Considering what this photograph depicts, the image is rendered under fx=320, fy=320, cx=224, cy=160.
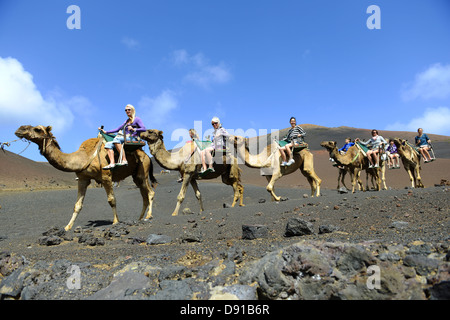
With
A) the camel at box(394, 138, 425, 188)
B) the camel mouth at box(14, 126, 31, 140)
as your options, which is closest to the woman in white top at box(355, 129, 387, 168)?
the camel at box(394, 138, 425, 188)

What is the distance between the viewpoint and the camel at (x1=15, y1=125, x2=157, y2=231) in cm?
917

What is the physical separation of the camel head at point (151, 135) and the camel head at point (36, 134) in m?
2.71

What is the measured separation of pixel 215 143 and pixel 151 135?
7.39ft

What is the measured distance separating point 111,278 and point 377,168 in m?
14.0

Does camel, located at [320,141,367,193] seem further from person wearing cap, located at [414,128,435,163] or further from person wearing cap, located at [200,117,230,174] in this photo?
person wearing cap, located at [200,117,230,174]

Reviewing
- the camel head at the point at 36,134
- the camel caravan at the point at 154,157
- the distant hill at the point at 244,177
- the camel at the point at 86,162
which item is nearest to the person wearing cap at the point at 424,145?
the camel caravan at the point at 154,157

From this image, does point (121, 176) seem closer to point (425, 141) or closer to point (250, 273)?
point (250, 273)

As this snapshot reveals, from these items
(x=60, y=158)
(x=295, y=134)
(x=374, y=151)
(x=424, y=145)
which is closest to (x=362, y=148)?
(x=374, y=151)

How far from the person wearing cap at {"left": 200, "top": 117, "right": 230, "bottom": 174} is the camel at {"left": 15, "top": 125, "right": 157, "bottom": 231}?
2293 millimetres

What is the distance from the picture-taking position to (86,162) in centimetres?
976

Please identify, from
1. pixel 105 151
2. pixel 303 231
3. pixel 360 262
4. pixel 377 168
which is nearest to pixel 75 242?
pixel 105 151

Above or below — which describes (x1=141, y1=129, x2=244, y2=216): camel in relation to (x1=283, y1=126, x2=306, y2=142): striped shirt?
below

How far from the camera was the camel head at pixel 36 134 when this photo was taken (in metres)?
8.73

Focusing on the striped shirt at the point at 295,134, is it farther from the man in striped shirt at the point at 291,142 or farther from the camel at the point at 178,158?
the camel at the point at 178,158
